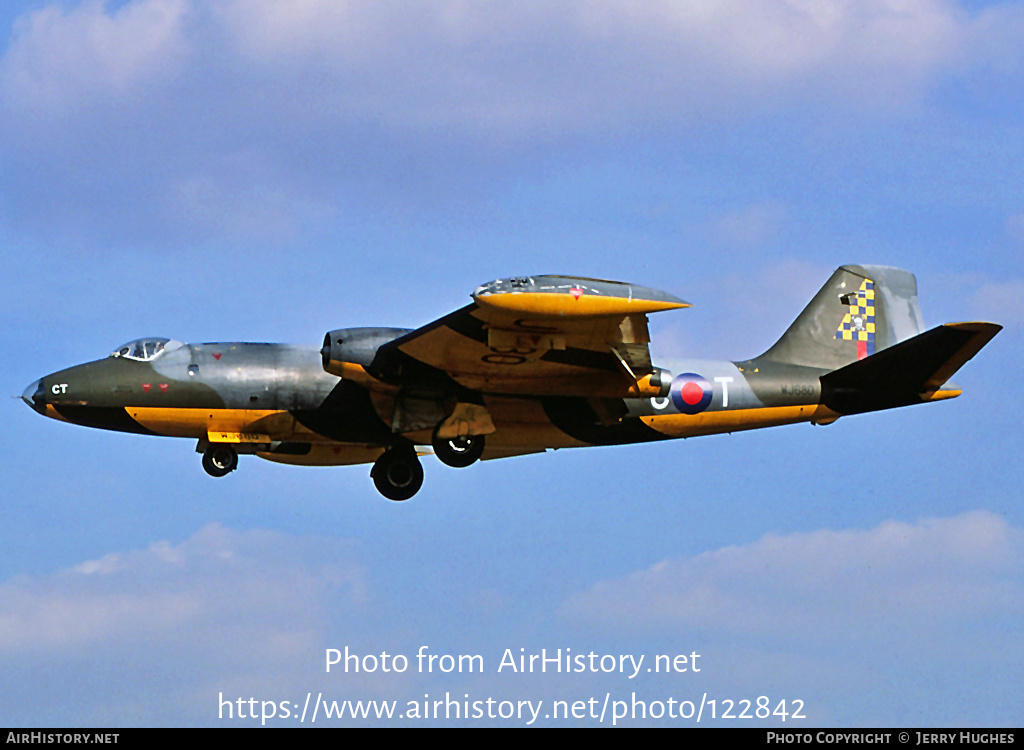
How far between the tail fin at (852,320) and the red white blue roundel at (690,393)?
1849mm

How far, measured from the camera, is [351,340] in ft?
82.8

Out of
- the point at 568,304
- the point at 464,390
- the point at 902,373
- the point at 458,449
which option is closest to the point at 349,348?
the point at 464,390

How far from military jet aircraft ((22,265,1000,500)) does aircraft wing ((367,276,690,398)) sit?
0.04 metres

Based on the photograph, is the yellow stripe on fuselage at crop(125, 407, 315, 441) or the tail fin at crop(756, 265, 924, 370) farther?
the tail fin at crop(756, 265, 924, 370)

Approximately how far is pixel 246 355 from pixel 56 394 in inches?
141

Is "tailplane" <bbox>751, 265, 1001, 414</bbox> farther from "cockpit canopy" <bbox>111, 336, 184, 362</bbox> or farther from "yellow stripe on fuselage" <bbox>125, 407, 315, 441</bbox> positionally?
"cockpit canopy" <bbox>111, 336, 184, 362</bbox>

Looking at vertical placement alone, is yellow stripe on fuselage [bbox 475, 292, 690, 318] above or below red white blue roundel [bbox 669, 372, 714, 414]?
above

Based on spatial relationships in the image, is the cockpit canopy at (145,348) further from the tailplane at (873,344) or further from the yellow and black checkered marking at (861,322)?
the yellow and black checkered marking at (861,322)

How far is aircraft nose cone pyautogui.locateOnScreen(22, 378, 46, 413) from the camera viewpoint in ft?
84.5

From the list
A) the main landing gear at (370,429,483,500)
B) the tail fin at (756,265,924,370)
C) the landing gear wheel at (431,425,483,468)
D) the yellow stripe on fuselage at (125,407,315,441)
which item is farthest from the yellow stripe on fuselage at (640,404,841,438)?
the yellow stripe on fuselage at (125,407,315,441)

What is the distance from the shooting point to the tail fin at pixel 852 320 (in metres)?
29.3

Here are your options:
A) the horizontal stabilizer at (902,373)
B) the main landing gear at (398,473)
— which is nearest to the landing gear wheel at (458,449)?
the main landing gear at (398,473)

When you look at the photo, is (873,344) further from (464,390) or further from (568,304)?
(568,304)

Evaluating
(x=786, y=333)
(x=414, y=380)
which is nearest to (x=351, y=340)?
(x=414, y=380)
